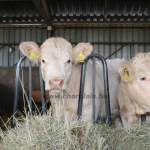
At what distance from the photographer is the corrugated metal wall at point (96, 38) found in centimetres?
1214

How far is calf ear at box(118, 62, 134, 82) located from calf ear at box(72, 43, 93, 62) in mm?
534

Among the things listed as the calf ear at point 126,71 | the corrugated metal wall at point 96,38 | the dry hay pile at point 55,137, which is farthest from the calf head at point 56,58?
the corrugated metal wall at point 96,38

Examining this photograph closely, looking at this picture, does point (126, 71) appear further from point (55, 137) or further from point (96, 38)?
point (96, 38)

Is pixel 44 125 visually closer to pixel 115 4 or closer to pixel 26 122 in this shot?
pixel 26 122

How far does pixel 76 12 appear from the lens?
11.0 metres

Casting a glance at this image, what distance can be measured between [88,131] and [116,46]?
10410 mm

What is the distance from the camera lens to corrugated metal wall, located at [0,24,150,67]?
12.1m

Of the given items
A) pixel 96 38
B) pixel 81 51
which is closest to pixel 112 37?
pixel 96 38

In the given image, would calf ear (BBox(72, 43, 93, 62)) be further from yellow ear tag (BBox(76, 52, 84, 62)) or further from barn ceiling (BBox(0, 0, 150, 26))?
barn ceiling (BBox(0, 0, 150, 26))

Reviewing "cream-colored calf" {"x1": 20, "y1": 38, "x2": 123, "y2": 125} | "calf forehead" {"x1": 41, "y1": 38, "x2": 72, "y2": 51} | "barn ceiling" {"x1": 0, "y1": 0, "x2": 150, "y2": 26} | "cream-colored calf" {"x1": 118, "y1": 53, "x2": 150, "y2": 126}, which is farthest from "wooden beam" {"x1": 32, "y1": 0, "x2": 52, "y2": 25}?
"cream-colored calf" {"x1": 118, "y1": 53, "x2": 150, "y2": 126}

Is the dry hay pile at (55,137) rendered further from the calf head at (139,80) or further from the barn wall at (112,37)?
the barn wall at (112,37)

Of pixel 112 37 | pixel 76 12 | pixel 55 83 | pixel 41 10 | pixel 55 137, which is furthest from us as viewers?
pixel 112 37

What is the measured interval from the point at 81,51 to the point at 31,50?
728 millimetres

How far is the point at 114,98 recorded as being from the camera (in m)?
4.87
